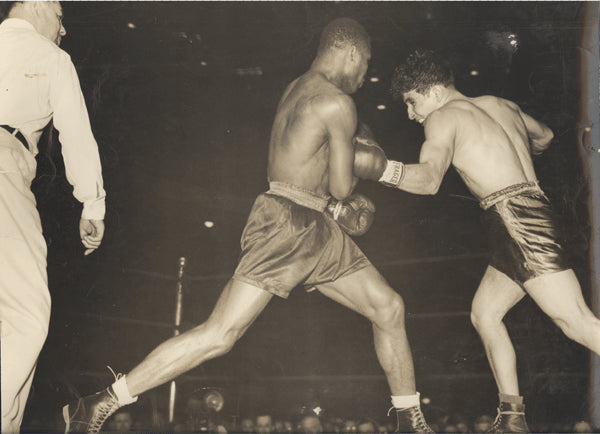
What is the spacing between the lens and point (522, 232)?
Answer: 3191mm

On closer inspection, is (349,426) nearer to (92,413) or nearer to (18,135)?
(92,413)

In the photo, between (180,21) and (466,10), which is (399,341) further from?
(180,21)

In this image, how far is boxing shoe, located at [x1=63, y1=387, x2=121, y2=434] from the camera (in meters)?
2.98

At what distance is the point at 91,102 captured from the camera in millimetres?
3471

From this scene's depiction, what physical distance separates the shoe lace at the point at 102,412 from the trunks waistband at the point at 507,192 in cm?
215

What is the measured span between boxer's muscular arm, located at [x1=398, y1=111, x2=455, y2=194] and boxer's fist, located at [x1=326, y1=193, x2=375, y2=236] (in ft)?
0.74

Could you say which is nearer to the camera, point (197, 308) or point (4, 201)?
point (4, 201)

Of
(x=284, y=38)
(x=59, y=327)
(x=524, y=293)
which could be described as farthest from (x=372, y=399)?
(x=284, y=38)

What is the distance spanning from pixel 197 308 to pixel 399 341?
1.06 metres

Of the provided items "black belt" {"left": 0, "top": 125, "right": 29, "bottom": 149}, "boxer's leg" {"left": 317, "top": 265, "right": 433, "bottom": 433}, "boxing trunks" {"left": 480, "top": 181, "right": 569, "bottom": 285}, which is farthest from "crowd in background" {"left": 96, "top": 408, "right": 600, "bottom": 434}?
"black belt" {"left": 0, "top": 125, "right": 29, "bottom": 149}

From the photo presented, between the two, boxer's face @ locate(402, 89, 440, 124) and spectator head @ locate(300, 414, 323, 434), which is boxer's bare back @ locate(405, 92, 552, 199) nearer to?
boxer's face @ locate(402, 89, 440, 124)

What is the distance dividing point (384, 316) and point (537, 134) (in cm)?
137

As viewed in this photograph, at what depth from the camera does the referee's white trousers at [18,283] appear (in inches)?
108

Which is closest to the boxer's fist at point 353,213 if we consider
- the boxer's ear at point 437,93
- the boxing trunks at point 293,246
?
the boxing trunks at point 293,246
